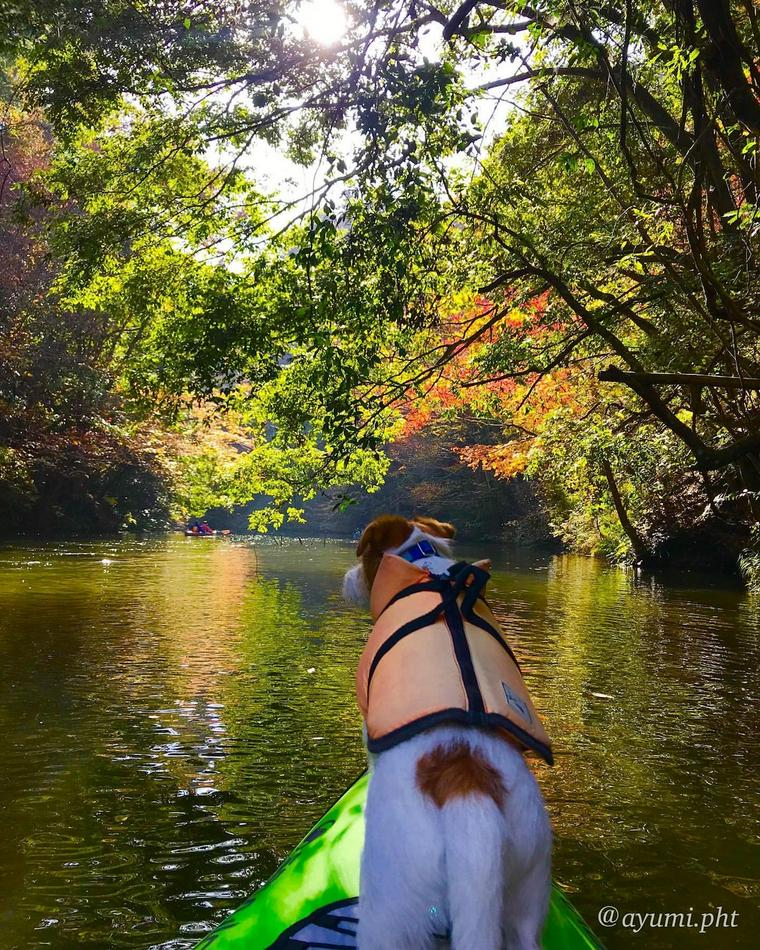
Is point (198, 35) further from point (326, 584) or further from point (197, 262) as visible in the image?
point (326, 584)

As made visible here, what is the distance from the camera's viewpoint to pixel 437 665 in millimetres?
2088

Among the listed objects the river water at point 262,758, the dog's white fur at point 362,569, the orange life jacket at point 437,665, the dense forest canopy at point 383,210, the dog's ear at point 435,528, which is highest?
the dense forest canopy at point 383,210

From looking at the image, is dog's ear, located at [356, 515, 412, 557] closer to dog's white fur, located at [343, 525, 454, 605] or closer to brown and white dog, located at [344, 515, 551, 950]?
dog's white fur, located at [343, 525, 454, 605]

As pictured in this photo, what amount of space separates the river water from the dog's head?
143 centimetres

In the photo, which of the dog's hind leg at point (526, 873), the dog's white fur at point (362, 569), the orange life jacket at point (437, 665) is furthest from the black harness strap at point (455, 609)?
the dog's hind leg at point (526, 873)

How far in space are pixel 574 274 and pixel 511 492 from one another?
28010mm

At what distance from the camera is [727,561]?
734 inches

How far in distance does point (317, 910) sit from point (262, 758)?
3.05 meters

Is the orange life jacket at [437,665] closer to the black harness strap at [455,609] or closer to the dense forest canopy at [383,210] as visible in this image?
the black harness strap at [455,609]

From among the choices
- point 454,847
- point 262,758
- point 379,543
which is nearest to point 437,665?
point 454,847

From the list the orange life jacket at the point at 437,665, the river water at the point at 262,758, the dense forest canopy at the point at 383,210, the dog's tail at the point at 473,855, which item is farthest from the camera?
the dense forest canopy at the point at 383,210

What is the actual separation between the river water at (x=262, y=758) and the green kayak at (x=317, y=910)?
0.74 metres

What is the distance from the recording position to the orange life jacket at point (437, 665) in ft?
6.45

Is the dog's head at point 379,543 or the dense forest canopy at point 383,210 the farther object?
the dense forest canopy at point 383,210
